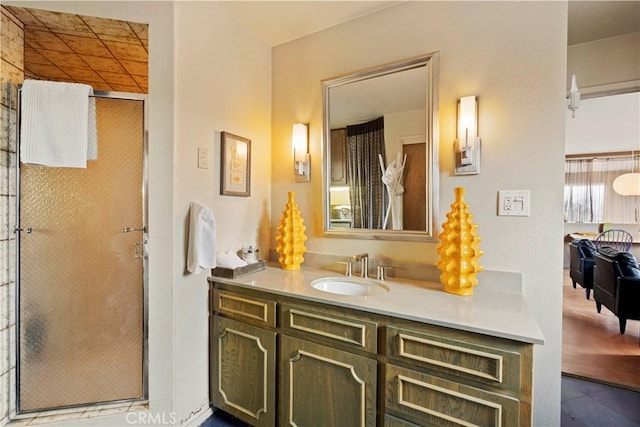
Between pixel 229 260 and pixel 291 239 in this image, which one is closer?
pixel 229 260

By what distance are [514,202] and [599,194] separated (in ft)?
22.6

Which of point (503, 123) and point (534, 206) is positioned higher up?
point (503, 123)

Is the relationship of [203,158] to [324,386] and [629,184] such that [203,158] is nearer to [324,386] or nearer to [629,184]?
[324,386]

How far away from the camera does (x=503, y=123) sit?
1.37 m

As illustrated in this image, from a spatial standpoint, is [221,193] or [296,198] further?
[296,198]

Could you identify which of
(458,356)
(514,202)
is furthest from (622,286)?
(458,356)

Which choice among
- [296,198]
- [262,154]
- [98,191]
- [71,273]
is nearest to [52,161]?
[98,191]

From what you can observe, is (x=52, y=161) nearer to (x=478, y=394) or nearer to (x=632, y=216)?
(x=478, y=394)

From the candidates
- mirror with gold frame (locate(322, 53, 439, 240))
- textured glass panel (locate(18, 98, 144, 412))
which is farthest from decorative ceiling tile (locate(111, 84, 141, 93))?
mirror with gold frame (locate(322, 53, 439, 240))

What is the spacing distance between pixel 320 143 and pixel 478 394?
1.52 metres

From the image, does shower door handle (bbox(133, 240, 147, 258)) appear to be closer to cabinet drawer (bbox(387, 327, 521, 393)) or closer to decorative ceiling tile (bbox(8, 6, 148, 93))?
decorative ceiling tile (bbox(8, 6, 148, 93))

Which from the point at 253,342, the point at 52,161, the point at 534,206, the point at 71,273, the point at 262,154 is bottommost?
the point at 253,342

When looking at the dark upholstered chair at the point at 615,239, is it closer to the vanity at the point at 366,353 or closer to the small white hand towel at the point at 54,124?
the vanity at the point at 366,353

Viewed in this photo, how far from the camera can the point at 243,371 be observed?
1.47 meters
